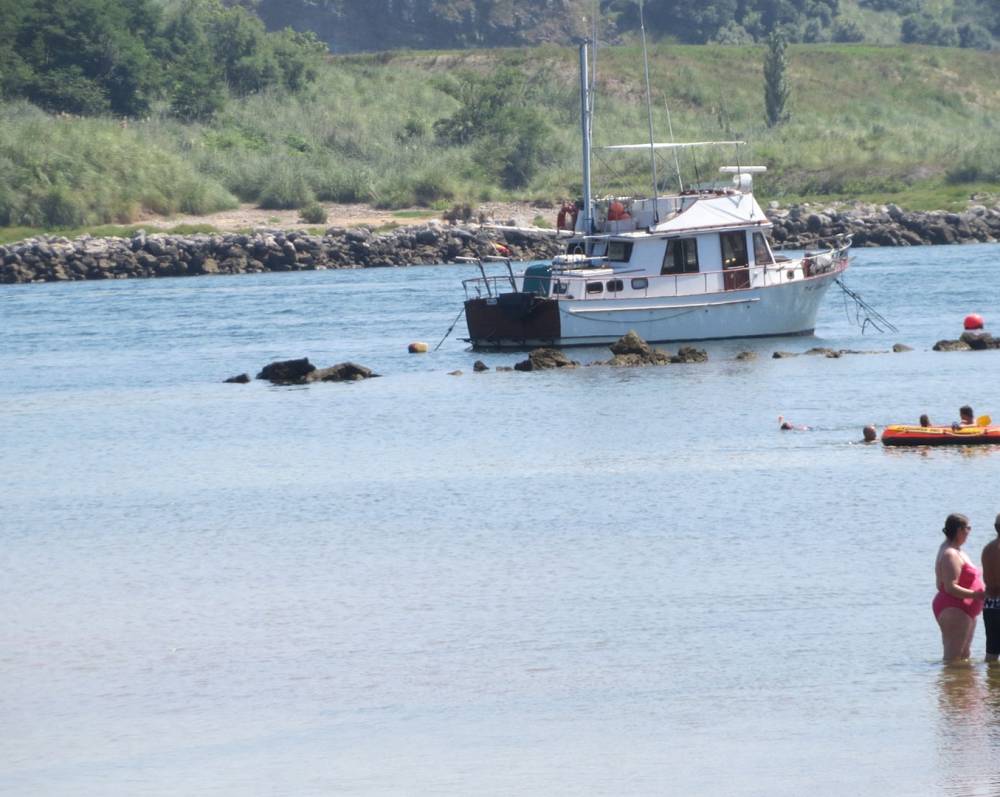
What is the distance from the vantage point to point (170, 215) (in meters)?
89.4

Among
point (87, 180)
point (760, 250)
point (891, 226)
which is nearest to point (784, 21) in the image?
point (891, 226)

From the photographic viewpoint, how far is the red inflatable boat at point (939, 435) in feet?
95.3

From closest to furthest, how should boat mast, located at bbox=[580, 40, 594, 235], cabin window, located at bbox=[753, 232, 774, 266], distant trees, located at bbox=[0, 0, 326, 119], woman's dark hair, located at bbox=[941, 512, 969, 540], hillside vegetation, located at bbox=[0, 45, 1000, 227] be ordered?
woman's dark hair, located at bbox=[941, 512, 969, 540] < boat mast, located at bbox=[580, 40, 594, 235] < cabin window, located at bbox=[753, 232, 774, 266] < hillside vegetation, located at bbox=[0, 45, 1000, 227] < distant trees, located at bbox=[0, 0, 326, 119]

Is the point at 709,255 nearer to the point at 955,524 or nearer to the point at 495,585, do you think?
the point at 495,585

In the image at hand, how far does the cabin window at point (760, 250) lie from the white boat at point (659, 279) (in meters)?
0.02

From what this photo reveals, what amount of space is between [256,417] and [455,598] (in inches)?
729

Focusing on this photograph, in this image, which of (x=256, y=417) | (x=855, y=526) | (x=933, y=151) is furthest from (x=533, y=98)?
(x=855, y=526)

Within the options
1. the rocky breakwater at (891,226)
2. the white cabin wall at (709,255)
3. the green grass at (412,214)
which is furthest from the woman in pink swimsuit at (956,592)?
the green grass at (412,214)

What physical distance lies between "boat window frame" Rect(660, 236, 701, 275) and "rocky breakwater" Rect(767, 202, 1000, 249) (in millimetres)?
34985

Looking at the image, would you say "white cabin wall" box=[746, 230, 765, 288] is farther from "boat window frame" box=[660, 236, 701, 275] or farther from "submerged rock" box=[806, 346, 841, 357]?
"submerged rock" box=[806, 346, 841, 357]

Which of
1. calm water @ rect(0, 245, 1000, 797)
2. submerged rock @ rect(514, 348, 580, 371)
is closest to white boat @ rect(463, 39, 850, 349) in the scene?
submerged rock @ rect(514, 348, 580, 371)

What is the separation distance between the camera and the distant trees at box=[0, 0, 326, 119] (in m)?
100

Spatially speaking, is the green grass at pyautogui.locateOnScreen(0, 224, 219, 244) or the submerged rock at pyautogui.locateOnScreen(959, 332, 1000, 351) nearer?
the submerged rock at pyautogui.locateOnScreen(959, 332, 1000, 351)

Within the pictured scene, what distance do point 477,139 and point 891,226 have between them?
25093mm
